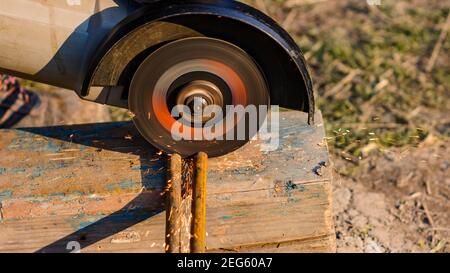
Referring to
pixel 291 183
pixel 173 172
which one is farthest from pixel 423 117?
pixel 173 172

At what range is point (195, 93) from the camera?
2.74 meters

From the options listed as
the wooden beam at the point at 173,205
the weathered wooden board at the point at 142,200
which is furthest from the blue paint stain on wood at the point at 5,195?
the wooden beam at the point at 173,205

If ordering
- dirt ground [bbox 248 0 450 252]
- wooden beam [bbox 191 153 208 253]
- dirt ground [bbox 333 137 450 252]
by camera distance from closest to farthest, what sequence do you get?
wooden beam [bbox 191 153 208 253] < dirt ground [bbox 333 137 450 252] < dirt ground [bbox 248 0 450 252]

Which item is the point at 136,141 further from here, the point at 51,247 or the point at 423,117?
the point at 423,117

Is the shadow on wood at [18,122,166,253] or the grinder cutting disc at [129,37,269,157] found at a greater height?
the grinder cutting disc at [129,37,269,157]

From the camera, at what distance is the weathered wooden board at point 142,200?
275cm

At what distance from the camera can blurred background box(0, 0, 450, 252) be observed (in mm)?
3732

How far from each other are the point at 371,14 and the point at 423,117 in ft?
5.11

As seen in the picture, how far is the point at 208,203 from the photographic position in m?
2.80

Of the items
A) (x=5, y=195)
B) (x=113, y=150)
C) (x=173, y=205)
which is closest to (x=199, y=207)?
(x=173, y=205)

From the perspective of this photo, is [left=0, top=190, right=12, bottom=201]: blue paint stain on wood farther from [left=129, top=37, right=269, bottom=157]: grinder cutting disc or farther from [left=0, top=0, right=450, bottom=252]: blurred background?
[left=0, top=0, right=450, bottom=252]: blurred background

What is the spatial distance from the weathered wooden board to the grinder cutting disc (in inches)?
5.7

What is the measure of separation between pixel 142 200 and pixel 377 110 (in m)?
2.40

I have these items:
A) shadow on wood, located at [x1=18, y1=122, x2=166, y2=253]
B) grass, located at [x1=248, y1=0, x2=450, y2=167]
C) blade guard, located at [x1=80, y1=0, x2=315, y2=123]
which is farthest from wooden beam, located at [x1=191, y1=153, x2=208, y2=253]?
grass, located at [x1=248, y1=0, x2=450, y2=167]
